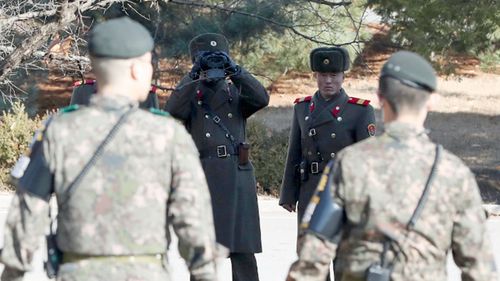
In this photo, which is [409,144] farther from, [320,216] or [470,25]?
[470,25]

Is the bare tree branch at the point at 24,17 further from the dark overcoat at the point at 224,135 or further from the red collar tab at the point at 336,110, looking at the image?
the red collar tab at the point at 336,110

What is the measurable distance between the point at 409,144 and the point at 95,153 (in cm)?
106

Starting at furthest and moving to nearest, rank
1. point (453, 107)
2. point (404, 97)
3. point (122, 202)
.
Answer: point (453, 107) → point (404, 97) → point (122, 202)

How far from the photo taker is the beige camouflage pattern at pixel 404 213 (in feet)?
13.3

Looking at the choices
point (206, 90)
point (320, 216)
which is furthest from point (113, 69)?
point (206, 90)

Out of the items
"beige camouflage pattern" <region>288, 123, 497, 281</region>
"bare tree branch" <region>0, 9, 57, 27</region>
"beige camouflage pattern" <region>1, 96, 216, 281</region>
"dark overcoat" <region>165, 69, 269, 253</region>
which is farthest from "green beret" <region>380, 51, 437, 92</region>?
"bare tree branch" <region>0, 9, 57, 27</region>

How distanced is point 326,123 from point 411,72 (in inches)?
118

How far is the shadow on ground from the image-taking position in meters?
17.8

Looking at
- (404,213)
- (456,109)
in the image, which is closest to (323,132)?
(404,213)

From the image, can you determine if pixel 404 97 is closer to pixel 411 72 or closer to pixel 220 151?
pixel 411 72

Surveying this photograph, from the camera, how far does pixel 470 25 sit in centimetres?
1648

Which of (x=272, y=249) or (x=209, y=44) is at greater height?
(x=209, y=44)

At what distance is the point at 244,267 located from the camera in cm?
729

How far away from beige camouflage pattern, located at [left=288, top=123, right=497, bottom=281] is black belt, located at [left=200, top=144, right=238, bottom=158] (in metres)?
3.22
